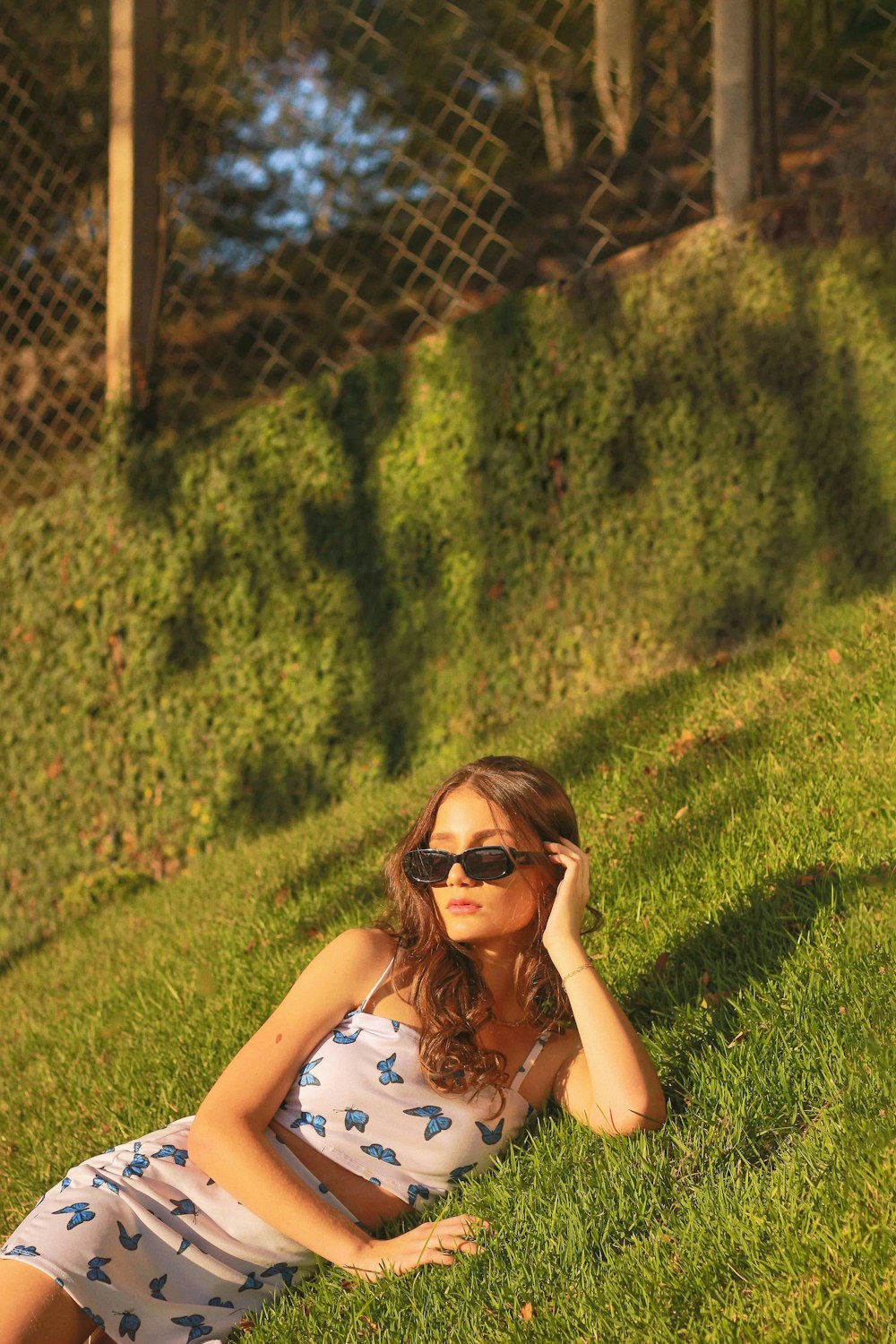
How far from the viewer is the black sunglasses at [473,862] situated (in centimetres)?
262

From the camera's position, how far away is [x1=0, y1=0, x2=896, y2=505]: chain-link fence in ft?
19.9

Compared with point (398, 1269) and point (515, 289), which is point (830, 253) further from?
point (398, 1269)

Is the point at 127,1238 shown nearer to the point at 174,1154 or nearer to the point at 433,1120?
the point at 174,1154

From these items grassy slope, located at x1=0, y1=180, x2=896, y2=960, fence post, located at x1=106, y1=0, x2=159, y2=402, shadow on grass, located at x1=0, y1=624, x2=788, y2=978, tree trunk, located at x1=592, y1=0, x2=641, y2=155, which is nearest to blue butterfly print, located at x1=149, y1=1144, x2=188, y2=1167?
shadow on grass, located at x1=0, y1=624, x2=788, y2=978

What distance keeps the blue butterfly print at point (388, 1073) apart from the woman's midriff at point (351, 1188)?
21 cm

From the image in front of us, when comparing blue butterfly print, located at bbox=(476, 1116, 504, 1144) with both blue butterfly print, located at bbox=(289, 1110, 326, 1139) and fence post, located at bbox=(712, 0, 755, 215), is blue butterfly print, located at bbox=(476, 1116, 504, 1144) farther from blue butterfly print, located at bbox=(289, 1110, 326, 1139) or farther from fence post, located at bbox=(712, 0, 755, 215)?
fence post, located at bbox=(712, 0, 755, 215)

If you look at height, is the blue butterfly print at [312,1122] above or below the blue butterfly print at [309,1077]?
below

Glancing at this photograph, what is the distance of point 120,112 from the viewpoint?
7230 mm

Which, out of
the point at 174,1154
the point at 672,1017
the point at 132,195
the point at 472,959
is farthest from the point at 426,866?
the point at 132,195

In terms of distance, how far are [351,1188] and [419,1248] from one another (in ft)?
0.97

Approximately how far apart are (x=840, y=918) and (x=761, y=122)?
422 cm

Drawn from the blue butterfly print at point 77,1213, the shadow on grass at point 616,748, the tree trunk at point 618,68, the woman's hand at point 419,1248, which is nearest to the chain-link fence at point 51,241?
the tree trunk at point 618,68

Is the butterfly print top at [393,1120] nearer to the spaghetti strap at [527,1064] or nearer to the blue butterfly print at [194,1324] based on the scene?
the spaghetti strap at [527,1064]

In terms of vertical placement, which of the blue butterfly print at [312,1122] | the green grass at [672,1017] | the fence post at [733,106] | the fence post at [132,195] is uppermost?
the fence post at [132,195]
